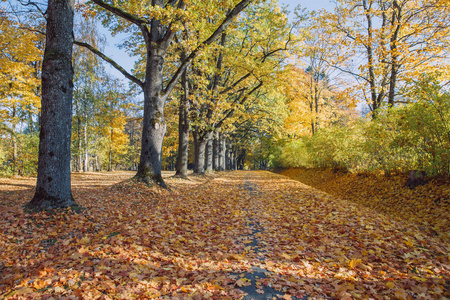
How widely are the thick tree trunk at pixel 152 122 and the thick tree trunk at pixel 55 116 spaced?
3555 millimetres

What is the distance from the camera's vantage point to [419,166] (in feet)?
20.7

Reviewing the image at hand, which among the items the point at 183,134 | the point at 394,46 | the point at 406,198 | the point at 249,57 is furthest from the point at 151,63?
the point at 394,46

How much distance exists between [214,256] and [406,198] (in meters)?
5.43

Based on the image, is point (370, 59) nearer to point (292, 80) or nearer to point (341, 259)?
point (292, 80)

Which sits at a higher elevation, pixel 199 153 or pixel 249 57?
pixel 249 57

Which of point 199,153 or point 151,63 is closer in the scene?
point 151,63

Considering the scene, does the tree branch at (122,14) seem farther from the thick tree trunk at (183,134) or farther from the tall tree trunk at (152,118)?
the thick tree trunk at (183,134)

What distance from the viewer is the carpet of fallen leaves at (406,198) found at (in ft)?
15.9

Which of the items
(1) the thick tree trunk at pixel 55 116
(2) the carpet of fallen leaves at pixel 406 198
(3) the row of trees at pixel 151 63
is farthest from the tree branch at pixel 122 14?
(2) the carpet of fallen leaves at pixel 406 198

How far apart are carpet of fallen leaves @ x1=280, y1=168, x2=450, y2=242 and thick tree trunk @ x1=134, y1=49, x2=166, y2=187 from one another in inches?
282

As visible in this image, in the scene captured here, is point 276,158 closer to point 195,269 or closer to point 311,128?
point 311,128

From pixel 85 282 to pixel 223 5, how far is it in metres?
8.23

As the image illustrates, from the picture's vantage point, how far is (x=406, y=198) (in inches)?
241

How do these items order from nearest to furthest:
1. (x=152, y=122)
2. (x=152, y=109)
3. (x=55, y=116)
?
1. (x=55, y=116)
2. (x=152, y=122)
3. (x=152, y=109)
